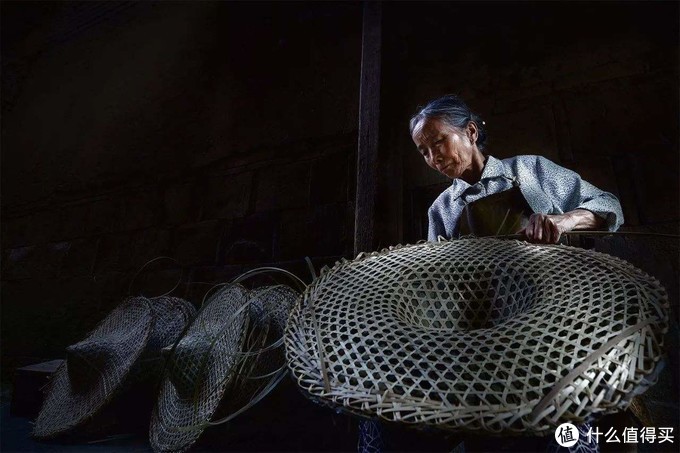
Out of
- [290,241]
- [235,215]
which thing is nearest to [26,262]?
[235,215]

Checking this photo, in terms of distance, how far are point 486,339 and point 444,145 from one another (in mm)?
834

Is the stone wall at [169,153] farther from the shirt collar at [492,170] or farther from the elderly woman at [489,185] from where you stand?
the shirt collar at [492,170]

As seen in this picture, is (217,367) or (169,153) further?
(169,153)

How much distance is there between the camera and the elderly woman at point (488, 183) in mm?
1154

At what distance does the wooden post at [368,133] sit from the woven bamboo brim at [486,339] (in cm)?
66

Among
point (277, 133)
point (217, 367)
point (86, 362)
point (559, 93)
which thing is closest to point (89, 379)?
point (86, 362)

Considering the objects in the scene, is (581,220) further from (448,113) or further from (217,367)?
(217,367)

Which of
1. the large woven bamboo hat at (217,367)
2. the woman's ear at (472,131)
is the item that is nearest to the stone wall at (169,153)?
the large woven bamboo hat at (217,367)

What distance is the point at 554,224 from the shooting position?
1.00 metres

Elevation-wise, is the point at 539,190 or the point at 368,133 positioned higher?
the point at 368,133

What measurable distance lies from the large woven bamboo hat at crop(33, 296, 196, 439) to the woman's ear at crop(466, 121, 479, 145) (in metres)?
1.56

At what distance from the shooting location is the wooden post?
163cm

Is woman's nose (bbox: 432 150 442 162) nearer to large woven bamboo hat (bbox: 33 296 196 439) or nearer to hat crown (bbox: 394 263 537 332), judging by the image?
hat crown (bbox: 394 263 537 332)

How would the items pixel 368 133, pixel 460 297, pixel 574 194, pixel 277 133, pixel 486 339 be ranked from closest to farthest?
pixel 486 339 < pixel 460 297 < pixel 574 194 < pixel 368 133 < pixel 277 133
